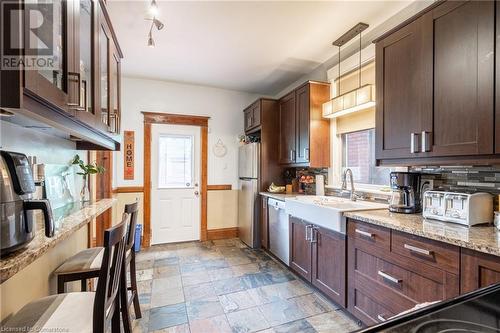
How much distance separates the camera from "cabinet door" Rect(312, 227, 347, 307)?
2072 millimetres

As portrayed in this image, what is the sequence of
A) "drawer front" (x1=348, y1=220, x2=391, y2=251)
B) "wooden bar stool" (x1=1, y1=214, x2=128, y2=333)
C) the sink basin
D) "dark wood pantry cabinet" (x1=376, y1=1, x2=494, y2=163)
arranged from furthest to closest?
the sink basin, "drawer front" (x1=348, y1=220, x2=391, y2=251), "dark wood pantry cabinet" (x1=376, y1=1, x2=494, y2=163), "wooden bar stool" (x1=1, y1=214, x2=128, y2=333)

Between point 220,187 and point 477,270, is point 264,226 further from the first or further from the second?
point 477,270

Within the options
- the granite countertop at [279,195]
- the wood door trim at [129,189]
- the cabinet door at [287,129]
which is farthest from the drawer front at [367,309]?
the wood door trim at [129,189]

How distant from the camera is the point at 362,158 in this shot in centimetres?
282

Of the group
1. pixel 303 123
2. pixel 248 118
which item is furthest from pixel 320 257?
pixel 248 118

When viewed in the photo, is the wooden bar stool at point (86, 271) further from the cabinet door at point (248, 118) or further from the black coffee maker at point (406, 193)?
the cabinet door at point (248, 118)

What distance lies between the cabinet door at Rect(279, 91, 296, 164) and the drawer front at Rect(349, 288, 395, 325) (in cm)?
187

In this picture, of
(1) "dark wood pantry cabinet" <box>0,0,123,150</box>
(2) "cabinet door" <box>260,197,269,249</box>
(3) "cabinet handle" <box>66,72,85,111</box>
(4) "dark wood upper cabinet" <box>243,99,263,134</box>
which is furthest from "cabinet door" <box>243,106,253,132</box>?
(3) "cabinet handle" <box>66,72,85,111</box>

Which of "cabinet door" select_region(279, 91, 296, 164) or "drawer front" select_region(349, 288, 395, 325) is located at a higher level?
"cabinet door" select_region(279, 91, 296, 164)

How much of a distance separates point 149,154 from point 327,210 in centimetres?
303

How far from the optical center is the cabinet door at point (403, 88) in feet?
5.53

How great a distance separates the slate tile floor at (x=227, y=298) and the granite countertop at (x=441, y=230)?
0.92 m

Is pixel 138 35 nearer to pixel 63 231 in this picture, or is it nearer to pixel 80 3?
pixel 80 3

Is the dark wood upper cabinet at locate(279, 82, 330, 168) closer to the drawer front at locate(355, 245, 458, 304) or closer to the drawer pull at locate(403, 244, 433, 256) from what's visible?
the drawer front at locate(355, 245, 458, 304)
